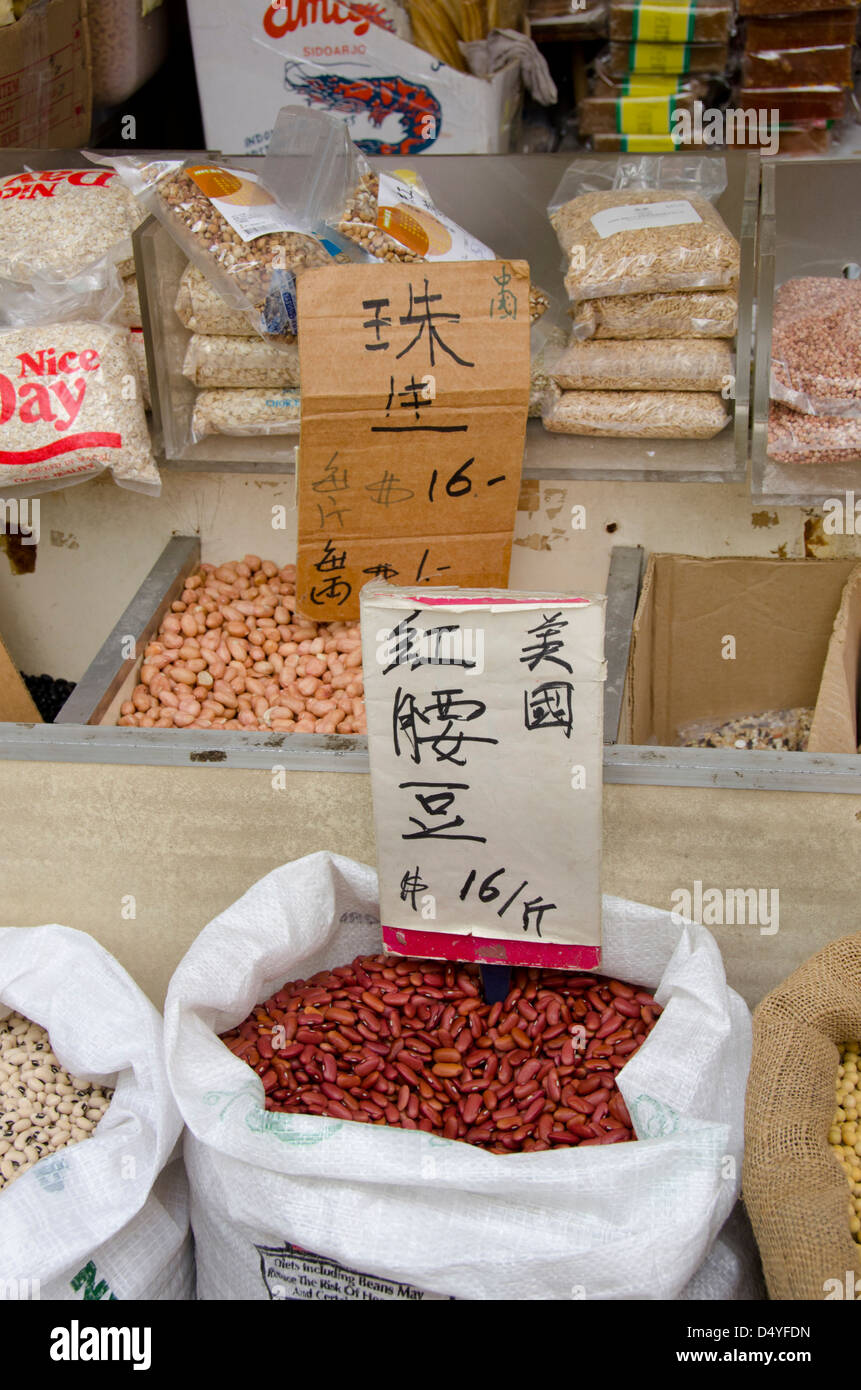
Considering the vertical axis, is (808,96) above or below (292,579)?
above

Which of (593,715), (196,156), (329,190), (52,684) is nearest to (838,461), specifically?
(593,715)

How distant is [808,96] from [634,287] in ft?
6.11

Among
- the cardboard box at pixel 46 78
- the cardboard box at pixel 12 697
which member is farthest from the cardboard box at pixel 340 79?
the cardboard box at pixel 12 697

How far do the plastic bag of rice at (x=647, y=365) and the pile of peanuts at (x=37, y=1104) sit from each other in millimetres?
1215

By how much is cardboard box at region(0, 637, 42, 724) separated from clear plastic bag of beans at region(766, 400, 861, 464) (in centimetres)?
115

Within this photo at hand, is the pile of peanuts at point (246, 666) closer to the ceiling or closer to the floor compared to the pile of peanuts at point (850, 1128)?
closer to the ceiling

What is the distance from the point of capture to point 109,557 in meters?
2.10

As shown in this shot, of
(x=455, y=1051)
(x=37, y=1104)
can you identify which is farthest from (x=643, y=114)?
(x=37, y=1104)

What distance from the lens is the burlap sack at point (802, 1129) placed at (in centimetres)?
111

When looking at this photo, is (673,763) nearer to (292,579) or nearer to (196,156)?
(292,579)

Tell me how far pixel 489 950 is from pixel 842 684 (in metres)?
0.69

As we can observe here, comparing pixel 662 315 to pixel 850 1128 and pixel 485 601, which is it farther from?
pixel 850 1128

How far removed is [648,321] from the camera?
68.0 inches

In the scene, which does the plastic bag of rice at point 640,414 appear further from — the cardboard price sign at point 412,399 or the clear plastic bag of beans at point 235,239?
the clear plastic bag of beans at point 235,239
